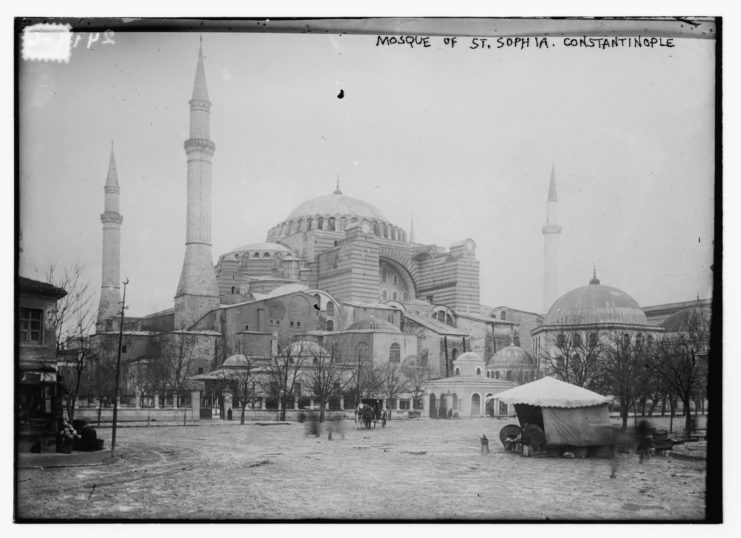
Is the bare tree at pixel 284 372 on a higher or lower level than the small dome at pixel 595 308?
lower

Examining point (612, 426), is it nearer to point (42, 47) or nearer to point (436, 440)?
point (436, 440)

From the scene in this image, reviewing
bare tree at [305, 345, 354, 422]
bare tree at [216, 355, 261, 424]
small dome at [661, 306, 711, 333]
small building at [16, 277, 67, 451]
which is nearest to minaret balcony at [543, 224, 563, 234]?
small dome at [661, 306, 711, 333]

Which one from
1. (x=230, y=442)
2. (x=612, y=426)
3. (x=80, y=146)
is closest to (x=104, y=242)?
(x=80, y=146)

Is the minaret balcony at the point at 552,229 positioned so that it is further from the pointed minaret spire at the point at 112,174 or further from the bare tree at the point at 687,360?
the pointed minaret spire at the point at 112,174

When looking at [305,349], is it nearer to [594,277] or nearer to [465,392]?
[465,392]

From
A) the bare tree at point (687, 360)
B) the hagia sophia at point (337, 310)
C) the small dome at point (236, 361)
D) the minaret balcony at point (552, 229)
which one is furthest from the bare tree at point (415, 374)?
the bare tree at point (687, 360)

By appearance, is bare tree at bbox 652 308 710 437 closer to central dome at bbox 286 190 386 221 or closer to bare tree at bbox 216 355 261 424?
central dome at bbox 286 190 386 221
